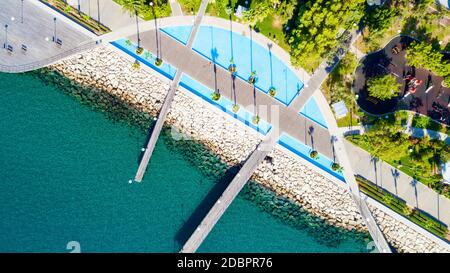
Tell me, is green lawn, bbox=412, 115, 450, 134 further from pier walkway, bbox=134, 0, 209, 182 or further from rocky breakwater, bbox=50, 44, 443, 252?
pier walkway, bbox=134, 0, 209, 182

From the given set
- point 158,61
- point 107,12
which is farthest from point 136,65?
point 107,12

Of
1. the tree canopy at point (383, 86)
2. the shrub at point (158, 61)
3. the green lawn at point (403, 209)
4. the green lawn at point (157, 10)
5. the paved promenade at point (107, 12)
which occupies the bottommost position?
the green lawn at point (403, 209)

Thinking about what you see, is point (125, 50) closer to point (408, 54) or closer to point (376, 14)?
point (376, 14)

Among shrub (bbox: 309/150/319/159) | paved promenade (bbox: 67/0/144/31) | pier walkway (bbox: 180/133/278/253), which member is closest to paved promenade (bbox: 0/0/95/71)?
paved promenade (bbox: 67/0/144/31)

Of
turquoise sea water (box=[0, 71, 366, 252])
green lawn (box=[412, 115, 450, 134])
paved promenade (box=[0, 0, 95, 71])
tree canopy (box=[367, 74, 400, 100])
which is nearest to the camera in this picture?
tree canopy (box=[367, 74, 400, 100])

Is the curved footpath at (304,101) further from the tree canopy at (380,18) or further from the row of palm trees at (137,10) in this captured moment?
the tree canopy at (380,18)

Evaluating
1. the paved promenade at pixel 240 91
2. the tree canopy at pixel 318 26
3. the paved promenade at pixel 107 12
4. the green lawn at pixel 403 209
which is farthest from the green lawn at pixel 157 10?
the green lawn at pixel 403 209
